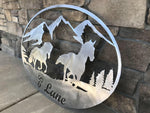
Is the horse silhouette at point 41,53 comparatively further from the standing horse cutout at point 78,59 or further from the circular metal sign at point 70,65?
the standing horse cutout at point 78,59

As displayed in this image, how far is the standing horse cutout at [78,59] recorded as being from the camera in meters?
0.94

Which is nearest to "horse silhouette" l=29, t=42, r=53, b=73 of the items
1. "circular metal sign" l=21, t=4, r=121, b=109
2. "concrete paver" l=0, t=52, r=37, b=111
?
"circular metal sign" l=21, t=4, r=121, b=109

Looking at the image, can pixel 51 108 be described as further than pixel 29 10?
No

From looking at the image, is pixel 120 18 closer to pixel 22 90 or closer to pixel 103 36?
pixel 103 36

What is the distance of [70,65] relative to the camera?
40.8 inches

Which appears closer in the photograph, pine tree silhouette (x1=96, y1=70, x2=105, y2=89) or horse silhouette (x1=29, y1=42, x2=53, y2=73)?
pine tree silhouette (x1=96, y1=70, x2=105, y2=89)

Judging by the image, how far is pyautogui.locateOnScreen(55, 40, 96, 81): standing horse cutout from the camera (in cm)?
94

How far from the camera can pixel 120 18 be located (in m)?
0.85

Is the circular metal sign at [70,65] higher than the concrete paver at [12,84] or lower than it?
higher

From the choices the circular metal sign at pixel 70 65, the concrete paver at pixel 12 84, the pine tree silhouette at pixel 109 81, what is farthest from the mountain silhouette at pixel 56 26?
the concrete paver at pixel 12 84

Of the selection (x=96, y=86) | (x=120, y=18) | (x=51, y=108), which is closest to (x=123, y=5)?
(x=120, y=18)

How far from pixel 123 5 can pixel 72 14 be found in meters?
0.38

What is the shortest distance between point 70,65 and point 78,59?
0.28ft

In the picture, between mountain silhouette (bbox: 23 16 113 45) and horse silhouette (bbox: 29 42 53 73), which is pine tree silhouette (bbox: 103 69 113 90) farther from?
horse silhouette (bbox: 29 42 53 73)
